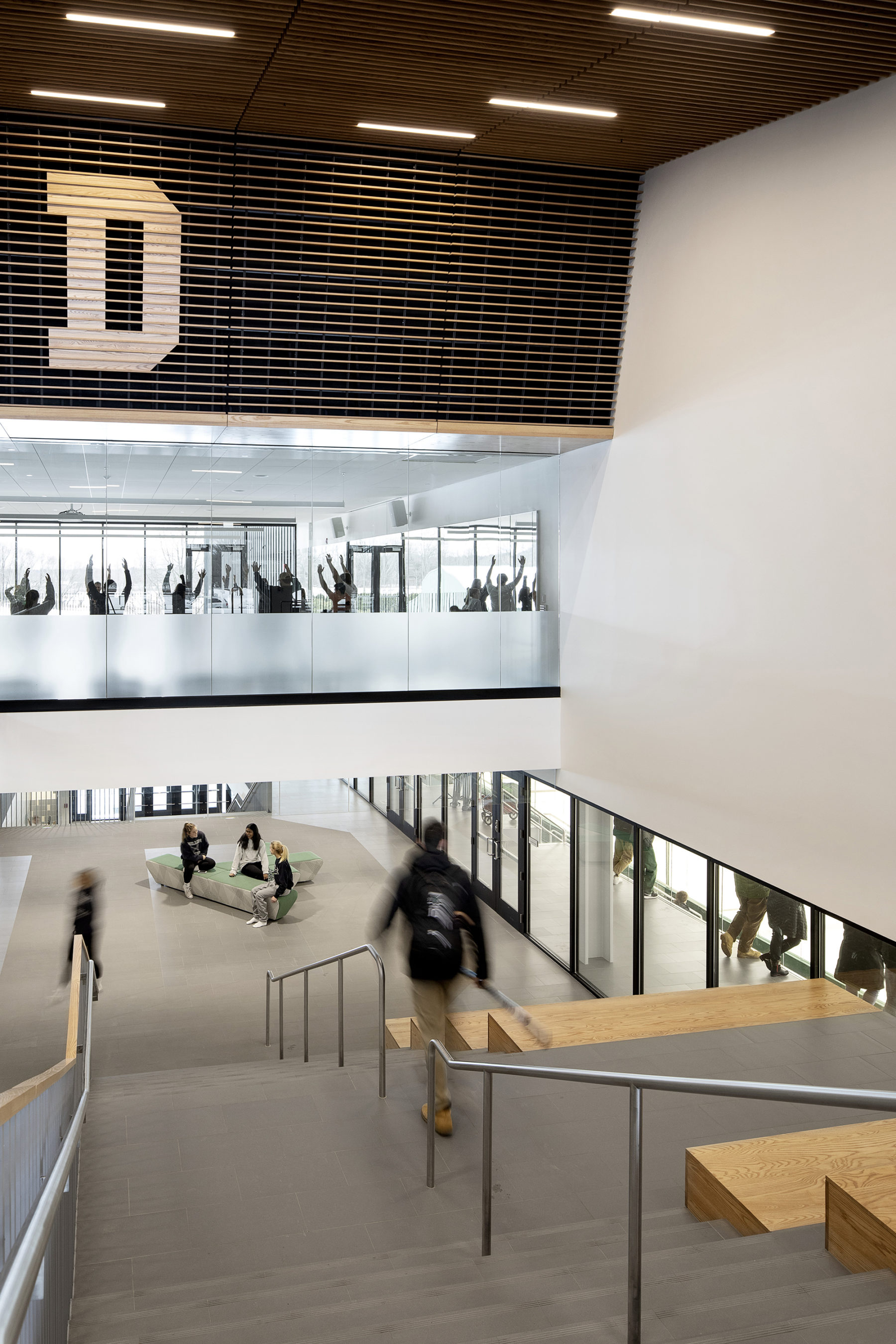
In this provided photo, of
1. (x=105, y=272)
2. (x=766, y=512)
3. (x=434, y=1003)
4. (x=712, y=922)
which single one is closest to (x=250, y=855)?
(x=712, y=922)

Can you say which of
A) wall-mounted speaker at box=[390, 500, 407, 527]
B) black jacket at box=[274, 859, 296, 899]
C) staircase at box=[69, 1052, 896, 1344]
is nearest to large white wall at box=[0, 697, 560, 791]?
wall-mounted speaker at box=[390, 500, 407, 527]

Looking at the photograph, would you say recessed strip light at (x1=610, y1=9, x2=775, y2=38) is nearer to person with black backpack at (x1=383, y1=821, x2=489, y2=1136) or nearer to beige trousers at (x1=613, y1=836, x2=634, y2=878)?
person with black backpack at (x1=383, y1=821, x2=489, y2=1136)

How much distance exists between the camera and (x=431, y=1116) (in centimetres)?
456

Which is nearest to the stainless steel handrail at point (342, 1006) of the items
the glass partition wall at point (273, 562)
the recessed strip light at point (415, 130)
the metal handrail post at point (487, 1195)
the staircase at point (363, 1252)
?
the staircase at point (363, 1252)

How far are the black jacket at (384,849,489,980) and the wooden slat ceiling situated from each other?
483 cm

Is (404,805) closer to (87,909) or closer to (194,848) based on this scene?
(194,848)

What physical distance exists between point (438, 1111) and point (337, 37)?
6.22 meters

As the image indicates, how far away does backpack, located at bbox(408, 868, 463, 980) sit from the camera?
514cm

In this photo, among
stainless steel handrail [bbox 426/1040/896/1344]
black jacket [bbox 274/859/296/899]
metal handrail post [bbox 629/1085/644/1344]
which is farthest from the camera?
black jacket [bbox 274/859/296/899]

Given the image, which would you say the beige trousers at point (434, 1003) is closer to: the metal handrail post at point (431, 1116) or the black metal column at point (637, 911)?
the metal handrail post at point (431, 1116)

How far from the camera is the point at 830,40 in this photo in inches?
237

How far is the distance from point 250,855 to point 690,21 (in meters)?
11.3

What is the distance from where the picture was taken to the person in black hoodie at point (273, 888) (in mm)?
13781

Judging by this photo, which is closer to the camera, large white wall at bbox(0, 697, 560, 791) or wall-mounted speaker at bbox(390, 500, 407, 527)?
large white wall at bbox(0, 697, 560, 791)
